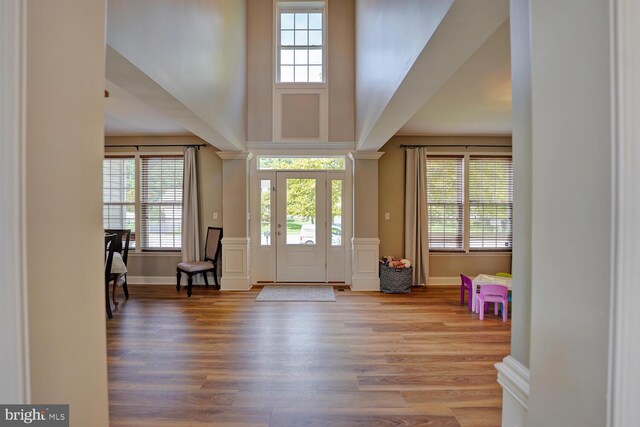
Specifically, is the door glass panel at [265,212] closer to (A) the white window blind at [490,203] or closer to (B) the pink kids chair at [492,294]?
(B) the pink kids chair at [492,294]

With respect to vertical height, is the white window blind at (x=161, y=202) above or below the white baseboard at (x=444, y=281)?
above

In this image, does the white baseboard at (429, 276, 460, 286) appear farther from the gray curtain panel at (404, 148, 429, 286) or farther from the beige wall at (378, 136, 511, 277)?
the gray curtain panel at (404, 148, 429, 286)

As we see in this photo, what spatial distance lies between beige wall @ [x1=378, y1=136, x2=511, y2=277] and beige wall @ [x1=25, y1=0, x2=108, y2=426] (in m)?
4.87

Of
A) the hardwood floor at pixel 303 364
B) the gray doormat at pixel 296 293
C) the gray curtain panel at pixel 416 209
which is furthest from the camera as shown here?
the gray curtain panel at pixel 416 209

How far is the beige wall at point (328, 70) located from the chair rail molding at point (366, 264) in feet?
5.70

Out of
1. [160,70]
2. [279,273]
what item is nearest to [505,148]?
[279,273]

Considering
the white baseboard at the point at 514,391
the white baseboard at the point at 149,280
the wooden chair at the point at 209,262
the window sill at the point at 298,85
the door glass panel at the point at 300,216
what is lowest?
the white baseboard at the point at 149,280

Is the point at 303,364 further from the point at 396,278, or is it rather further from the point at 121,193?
the point at 121,193

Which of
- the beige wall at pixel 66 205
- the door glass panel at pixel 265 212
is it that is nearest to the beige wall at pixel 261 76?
the door glass panel at pixel 265 212

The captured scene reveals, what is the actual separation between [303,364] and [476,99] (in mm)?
3491

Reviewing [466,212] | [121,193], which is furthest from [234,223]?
[466,212]

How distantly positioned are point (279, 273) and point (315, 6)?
4.61m

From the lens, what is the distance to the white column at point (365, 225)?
5004 millimetres

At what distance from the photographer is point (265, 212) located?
534 cm
